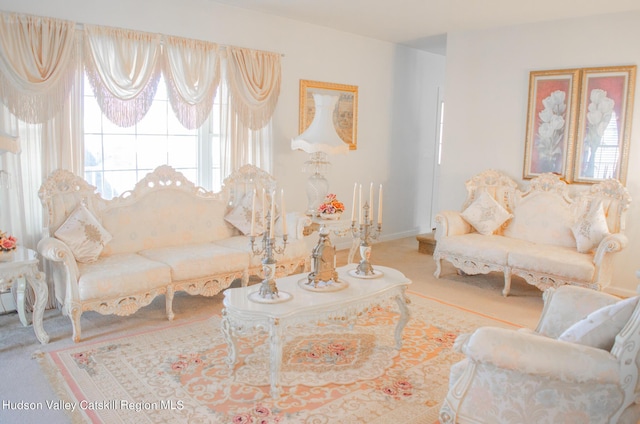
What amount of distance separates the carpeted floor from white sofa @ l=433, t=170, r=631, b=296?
0.75 feet

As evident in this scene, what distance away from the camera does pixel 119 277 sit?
12.0 ft

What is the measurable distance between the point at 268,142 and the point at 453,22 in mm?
2397

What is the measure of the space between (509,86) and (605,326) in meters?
4.13

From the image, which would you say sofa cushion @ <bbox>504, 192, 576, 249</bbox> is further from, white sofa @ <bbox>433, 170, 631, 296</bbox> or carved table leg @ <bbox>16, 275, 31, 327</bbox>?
carved table leg @ <bbox>16, 275, 31, 327</bbox>

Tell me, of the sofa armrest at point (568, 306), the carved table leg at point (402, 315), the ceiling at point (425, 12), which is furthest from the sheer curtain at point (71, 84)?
the sofa armrest at point (568, 306)

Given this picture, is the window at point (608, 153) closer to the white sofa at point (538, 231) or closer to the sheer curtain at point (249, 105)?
the white sofa at point (538, 231)

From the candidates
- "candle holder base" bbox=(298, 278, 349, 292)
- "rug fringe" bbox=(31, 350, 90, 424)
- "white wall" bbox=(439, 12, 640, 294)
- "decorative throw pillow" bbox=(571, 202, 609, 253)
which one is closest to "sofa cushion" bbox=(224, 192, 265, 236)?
"candle holder base" bbox=(298, 278, 349, 292)

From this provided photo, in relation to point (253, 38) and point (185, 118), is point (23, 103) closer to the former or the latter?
point (185, 118)

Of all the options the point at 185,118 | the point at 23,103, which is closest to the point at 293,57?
the point at 185,118

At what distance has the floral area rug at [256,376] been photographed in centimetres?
268

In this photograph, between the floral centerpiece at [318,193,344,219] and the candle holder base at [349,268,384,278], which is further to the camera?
the floral centerpiece at [318,193,344,219]

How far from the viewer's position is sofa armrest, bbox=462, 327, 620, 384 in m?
1.98

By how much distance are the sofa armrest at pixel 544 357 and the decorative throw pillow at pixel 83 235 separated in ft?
9.62

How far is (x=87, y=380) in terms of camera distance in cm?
297
